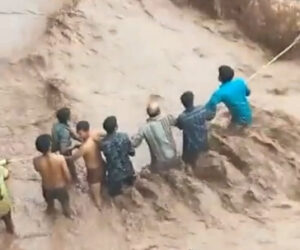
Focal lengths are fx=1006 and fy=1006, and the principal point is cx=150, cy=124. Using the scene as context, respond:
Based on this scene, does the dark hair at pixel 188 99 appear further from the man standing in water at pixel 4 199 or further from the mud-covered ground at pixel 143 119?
the man standing in water at pixel 4 199

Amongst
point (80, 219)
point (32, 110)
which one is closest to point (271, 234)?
point (80, 219)

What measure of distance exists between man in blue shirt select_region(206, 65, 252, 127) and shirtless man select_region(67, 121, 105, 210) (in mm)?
1203

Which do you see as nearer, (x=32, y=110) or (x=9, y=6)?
(x=32, y=110)

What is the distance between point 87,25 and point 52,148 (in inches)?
125

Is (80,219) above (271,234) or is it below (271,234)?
below

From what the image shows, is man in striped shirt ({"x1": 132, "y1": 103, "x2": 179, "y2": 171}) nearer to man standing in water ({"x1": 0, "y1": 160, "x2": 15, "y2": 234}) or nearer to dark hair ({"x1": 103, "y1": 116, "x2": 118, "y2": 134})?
dark hair ({"x1": 103, "y1": 116, "x2": 118, "y2": 134})

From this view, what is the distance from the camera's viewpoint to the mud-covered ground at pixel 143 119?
9.47 metres

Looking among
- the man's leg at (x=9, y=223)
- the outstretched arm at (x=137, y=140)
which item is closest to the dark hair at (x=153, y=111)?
the outstretched arm at (x=137, y=140)

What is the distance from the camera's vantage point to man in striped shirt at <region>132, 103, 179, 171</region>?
9883mm

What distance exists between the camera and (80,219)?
9914mm

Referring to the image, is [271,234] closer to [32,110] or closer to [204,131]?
[204,131]

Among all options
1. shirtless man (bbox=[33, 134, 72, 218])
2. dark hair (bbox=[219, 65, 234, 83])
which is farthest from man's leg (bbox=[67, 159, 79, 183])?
dark hair (bbox=[219, 65, 234, 83])

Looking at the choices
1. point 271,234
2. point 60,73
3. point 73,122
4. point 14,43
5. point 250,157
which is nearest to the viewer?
point 271,234

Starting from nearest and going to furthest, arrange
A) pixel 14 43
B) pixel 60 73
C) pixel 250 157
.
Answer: pixel 250 157 → pixel 60 73 → pixel 14 43
